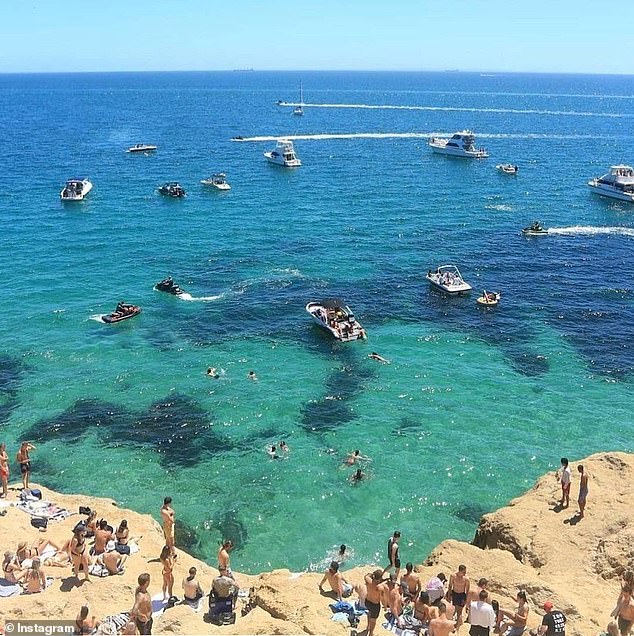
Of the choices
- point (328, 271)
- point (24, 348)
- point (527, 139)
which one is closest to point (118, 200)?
point (328, 271)

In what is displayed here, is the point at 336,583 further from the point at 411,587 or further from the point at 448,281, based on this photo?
the point at 448,281

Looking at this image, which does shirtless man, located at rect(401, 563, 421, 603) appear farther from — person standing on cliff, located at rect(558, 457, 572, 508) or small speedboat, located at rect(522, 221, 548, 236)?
small speedboat, located at rect(522, 221, 548, 236)

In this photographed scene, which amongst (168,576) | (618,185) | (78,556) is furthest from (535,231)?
(78,556)

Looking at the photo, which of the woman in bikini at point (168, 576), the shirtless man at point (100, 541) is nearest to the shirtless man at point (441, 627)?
the woman in bikini at point (168, 576)

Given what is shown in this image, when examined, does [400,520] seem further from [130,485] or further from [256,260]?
[256,260]

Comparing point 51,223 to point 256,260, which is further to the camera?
point 51,223

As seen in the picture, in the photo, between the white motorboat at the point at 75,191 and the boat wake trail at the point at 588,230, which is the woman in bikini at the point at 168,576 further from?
the white motorboat at the point at 75,191
